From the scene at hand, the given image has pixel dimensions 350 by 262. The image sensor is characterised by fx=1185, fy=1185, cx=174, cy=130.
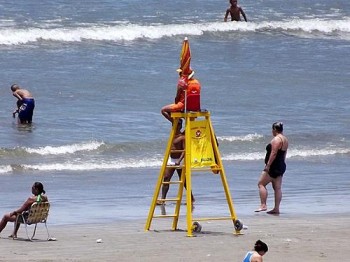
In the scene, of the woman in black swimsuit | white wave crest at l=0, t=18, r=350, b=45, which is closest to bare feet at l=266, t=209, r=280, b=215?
the woman in black swimsuit

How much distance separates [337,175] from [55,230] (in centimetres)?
668

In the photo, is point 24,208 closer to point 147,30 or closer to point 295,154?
point 295,154

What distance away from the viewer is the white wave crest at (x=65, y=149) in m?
21.6

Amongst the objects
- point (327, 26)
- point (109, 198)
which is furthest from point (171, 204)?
point (327, 26)

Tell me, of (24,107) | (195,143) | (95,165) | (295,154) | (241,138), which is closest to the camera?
(195,143)

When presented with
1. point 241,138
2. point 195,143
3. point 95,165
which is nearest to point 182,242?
point 195,143

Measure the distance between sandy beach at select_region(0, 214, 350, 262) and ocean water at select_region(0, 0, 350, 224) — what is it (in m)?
0.86

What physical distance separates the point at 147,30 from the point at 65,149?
15.4m

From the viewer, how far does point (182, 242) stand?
43.4ft

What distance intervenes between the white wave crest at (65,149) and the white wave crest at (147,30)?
41.0 feet

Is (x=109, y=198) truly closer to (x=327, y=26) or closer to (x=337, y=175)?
(x=337, y=175)

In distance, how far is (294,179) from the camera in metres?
18.9

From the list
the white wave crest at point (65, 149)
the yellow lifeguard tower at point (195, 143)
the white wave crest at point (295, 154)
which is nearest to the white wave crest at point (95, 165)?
the white wave crest at point (65, 149)

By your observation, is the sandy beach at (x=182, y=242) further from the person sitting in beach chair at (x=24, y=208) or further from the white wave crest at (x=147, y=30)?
the white wave crest at (x=147, y=30)
